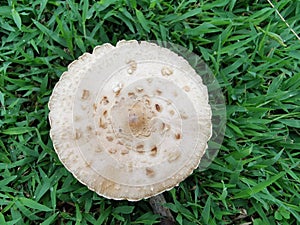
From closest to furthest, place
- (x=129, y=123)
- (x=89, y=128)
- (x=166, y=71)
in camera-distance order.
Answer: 1. (x=129, y=123)
2. (x=89, y=128)
3. (x=166, y=71)

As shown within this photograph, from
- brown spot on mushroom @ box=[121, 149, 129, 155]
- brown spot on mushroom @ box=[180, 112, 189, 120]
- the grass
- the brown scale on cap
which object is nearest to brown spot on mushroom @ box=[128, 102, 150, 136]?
the brown scale on cap

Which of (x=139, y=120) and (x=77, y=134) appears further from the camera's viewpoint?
(x=77, y=134)

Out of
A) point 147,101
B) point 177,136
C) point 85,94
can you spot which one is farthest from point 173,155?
point 85,94

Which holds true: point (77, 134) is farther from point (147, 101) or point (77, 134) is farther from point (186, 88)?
point (186, 88)

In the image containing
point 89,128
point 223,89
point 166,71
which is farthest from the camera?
point 223,89

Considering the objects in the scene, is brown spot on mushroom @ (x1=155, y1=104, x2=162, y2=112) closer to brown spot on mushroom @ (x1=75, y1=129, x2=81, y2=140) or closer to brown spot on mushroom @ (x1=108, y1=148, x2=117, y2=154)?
brown spot on mushroom @ (x1=108, y1=148, x2=117, y2=154)

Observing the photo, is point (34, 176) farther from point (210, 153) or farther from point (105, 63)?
point (210, 153)
